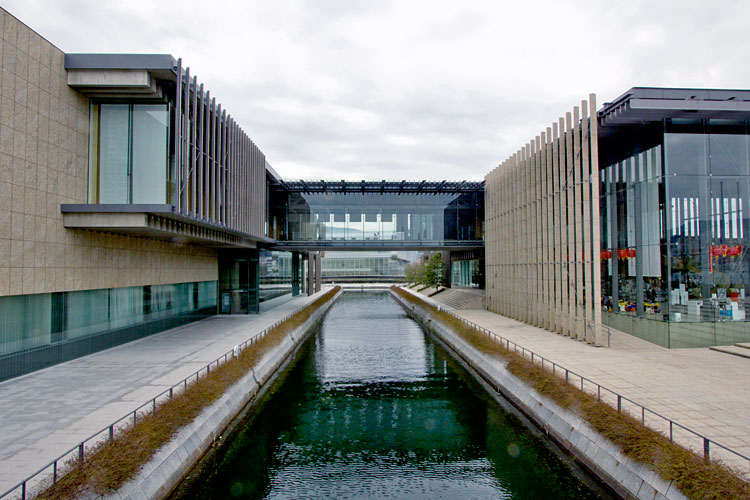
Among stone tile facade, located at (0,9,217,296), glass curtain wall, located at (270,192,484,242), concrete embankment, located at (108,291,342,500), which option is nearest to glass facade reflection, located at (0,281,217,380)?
stone tile facade, located at (0,9,217,296)

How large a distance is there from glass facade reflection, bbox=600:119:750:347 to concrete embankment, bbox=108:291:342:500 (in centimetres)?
1817

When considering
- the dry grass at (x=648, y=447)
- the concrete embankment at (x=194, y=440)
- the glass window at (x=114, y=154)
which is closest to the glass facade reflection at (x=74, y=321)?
the glass window at (x=114, y=154)

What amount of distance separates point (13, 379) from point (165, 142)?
11.0 metres

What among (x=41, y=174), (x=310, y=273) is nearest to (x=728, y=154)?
(x=41, y=174)

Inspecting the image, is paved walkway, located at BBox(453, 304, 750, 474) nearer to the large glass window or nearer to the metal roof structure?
the large glass window

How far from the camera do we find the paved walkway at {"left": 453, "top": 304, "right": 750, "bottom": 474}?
11.1 metres

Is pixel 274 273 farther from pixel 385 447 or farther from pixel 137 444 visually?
pixel 137 444

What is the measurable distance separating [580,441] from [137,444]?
1014cm

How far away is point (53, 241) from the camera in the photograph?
1781 centimetres

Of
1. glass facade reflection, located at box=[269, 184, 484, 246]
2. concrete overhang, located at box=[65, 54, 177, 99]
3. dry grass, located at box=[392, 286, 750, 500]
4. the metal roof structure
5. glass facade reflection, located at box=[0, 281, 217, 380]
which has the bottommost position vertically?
dry grass, located at box=[392, 286, 750, 500]

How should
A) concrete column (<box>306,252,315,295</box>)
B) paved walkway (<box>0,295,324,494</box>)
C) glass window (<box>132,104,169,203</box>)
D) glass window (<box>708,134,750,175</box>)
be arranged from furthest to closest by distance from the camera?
concrete column (<box>306,252,315,295</box>), glass window (<box>708,134,750,175</box>), glass window (<box>132,104,169,203</box>), paved walkway (<box>0,295,324,494</box>)

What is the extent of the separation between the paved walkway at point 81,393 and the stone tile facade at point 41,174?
3.16 meters

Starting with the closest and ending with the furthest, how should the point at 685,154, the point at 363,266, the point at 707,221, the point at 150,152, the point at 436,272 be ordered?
1. the point at 150,152
2. the point at 707,221
3. the point at 685,154
4. the point at 436,272
5. the point at 363,266

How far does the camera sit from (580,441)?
1193 cm
